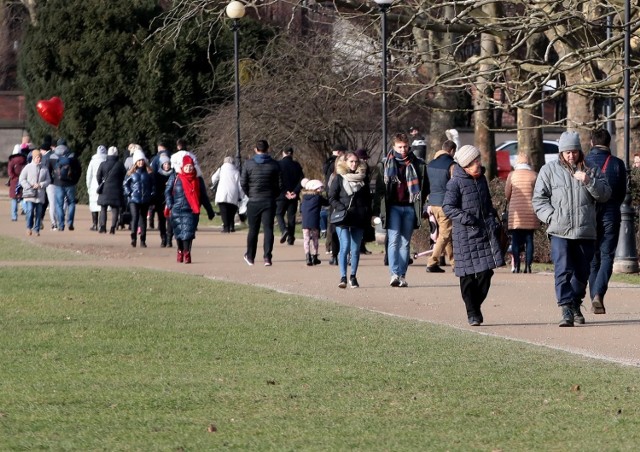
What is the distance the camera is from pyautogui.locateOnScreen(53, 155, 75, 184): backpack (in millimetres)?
27203

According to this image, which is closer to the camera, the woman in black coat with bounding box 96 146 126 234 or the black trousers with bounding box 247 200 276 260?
the black trousers with bounding box 247 200 276 260

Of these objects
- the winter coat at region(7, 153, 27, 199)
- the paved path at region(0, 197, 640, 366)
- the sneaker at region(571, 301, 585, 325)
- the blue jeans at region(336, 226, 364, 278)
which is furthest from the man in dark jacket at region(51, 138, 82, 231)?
the sneaker at region(571, 301, 585, 325)

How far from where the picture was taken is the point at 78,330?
12.3m

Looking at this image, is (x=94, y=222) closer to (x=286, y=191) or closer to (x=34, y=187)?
(x=34, y=187)

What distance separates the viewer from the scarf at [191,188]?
2036cm

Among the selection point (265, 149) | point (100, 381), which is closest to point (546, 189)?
point (100, 381)

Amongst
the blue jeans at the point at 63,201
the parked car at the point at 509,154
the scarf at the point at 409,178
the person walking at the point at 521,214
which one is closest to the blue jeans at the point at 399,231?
the scarf at the point at 409,178

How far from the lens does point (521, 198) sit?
62.5ft

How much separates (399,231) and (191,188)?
4.95 meters

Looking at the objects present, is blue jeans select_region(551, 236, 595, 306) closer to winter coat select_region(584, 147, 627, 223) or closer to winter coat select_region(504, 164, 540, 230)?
winter coat select_region(584, 147, 627, 223)

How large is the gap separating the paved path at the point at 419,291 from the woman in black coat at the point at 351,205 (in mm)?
371

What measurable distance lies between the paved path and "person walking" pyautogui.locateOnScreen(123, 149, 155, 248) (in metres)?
0.32

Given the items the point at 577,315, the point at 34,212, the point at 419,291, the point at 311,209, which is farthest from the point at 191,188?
the point at 577,315

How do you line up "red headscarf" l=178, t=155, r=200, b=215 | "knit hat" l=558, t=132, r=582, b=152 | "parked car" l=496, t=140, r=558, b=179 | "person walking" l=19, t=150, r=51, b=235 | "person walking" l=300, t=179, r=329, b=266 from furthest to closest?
"parked car" l=496, t=140, r=558, b=179, "person walking" l=19, t=150, r=51, b=235, "red headscarf" l=178, t=155, r=200, b=215, "person walking" l=300, t=179, r=329, b=266, "knit hat" l=558, t=132, r=582, b=152
